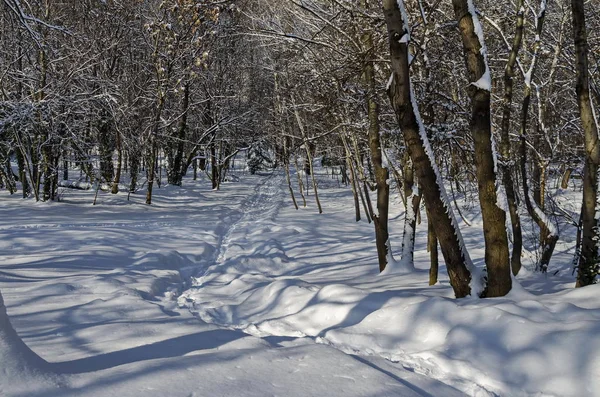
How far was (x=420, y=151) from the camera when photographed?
215 inches

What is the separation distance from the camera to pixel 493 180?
17.2ft

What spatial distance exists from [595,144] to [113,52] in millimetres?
18982

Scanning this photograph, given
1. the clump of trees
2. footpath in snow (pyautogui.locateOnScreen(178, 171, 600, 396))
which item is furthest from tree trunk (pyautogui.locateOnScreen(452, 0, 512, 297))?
footpath in snow (pyautogui.locateOnScreen(178, 171, 600, 396))

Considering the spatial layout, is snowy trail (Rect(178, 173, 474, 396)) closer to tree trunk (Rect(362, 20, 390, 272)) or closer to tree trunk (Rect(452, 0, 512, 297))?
tree trunk (Rect(452, 0, 512, 297))

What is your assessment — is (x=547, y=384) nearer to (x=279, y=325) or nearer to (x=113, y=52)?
A: (x=279, y=325)

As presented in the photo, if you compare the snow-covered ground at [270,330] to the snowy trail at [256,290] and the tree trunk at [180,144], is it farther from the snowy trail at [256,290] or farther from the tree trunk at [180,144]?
the tree trunk at [180,144]

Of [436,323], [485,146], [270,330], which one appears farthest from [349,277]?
[485,146]

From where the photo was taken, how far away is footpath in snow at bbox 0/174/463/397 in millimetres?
3217

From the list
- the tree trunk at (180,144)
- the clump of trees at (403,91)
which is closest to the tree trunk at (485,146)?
the clump of trees at (403,91)

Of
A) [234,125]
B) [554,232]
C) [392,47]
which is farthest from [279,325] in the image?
[234,125]

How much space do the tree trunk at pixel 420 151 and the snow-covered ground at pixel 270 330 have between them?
0.53 m

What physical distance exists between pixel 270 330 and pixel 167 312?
1.34m

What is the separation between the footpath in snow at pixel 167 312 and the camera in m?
3.22

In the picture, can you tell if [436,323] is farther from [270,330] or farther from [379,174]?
[379,174]
